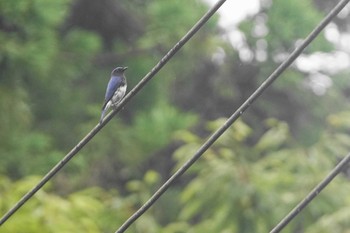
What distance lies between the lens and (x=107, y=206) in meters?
6.63

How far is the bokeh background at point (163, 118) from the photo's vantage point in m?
6.57

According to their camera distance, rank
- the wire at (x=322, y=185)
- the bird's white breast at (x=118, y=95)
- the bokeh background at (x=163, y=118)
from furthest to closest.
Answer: the bokeh background at (x=163, y=118) → the bird's white breast at (x=118, y=95) → the wire at (x=322, y=185)

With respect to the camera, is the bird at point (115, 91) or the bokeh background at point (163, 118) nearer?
the bird at point (115, 91)

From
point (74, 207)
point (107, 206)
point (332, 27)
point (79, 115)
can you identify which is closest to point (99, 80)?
point (79, 115)

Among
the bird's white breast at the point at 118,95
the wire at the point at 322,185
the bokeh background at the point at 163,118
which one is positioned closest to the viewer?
the wire at the point at 322,185

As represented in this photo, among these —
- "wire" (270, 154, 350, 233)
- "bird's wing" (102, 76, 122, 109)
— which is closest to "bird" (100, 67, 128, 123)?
"bird's wing" (102, 76, 122, 109)

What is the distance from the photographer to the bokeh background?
21.6ft

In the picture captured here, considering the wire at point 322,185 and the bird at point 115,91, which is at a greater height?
the bird at point 115,91

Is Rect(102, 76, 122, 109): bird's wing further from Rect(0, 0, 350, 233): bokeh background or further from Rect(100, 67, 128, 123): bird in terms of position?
Rect(0, 0, 350, 233): bokeh background

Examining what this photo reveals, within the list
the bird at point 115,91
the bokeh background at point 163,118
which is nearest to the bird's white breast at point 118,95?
the bird at point 115,91

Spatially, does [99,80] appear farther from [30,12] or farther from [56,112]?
[30,12]

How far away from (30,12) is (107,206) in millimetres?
1358

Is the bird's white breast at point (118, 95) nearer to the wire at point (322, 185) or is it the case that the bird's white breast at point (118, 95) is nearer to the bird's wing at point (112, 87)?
the bird's wing at point (112, 87)

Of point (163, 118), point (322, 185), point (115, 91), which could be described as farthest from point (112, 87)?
point (163, 118)
